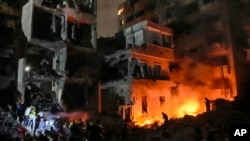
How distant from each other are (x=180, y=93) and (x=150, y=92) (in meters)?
6.32

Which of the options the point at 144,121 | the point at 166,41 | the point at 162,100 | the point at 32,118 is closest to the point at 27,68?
the point at 32,118

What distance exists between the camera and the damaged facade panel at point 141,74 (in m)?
27.5

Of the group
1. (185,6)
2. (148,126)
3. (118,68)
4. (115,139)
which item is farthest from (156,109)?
(185,6)

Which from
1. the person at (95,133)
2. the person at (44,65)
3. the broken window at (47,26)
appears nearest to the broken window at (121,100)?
the person at (44,65)

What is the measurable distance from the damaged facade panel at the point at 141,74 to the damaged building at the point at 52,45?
12.4ft

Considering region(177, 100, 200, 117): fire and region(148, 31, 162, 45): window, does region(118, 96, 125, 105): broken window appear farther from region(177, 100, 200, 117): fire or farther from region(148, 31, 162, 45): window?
region(177, 100, 200, 117): fire

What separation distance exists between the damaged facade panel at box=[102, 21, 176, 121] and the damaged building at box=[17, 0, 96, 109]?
3782 millimetres

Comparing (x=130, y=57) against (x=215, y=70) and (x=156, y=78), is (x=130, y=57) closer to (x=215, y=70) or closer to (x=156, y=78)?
(x=156, y=78)

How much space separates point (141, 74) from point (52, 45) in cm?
892

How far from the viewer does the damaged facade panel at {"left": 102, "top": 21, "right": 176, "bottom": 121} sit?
27469 millimetres

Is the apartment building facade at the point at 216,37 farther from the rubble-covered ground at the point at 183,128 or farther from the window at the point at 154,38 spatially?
the window at the point at 154,38

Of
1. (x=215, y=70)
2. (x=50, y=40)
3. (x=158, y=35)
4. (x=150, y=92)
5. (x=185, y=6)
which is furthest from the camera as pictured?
(x=185, y=6)

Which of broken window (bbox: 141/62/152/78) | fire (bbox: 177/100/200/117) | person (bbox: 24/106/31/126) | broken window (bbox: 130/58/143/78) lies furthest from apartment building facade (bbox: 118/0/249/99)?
person (bbox: 24/106/31/126)

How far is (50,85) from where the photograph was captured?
82.5 ft
